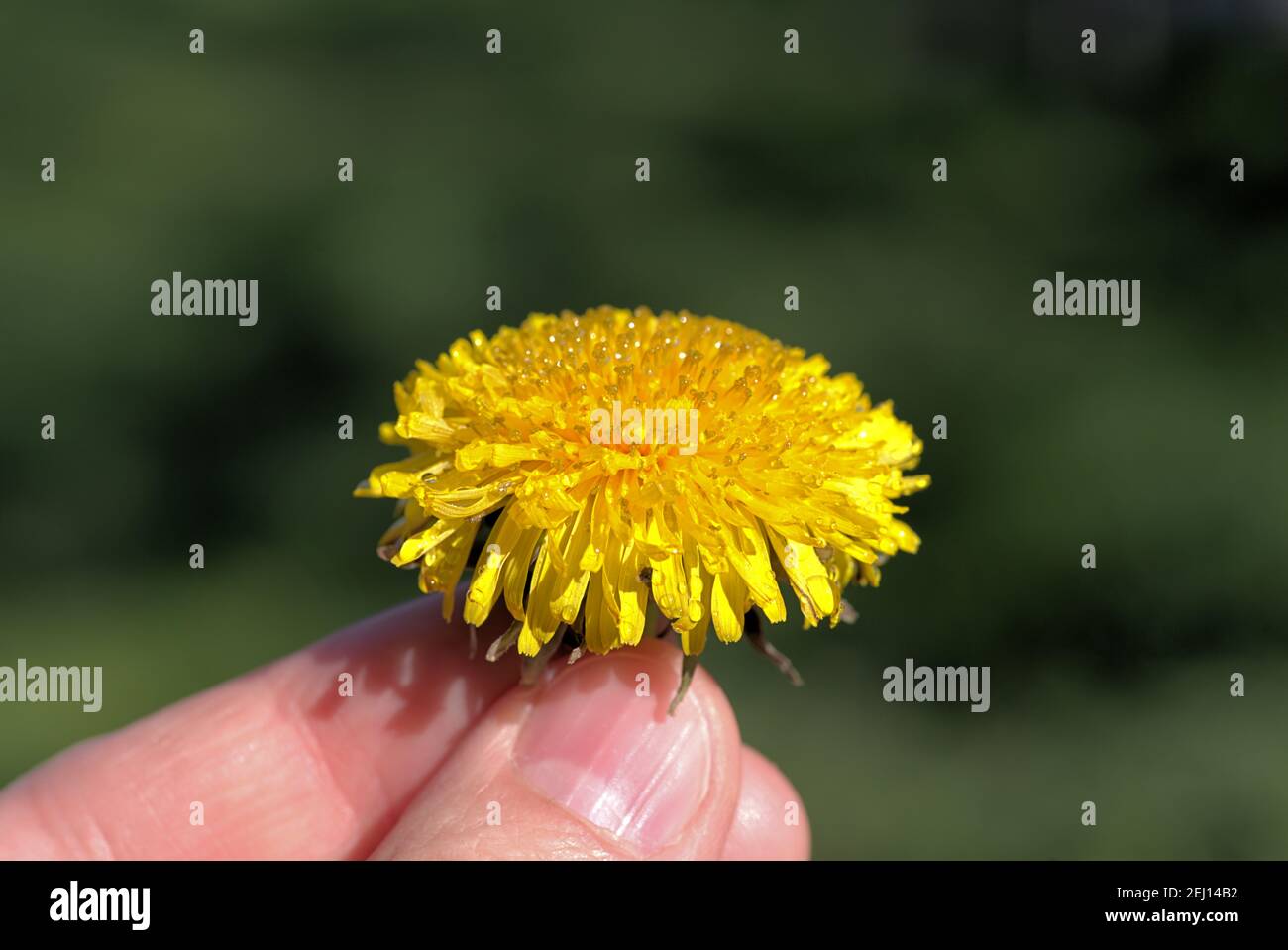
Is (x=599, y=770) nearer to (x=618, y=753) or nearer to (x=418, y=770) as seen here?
(x=618, y=753)

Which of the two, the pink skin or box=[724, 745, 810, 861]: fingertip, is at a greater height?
the pink skin

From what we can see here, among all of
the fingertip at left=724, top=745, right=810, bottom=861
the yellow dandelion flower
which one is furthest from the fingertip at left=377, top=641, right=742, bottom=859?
the fingertip at left=724, top=745, right=810, bottom=861

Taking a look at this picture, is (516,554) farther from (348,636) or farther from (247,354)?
(247,354)

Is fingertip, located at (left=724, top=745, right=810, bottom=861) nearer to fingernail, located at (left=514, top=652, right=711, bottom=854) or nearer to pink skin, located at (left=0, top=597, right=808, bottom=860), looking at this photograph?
pink skin, located at (left=0, top=597, right=808, bottom=860)

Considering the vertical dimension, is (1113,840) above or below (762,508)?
below

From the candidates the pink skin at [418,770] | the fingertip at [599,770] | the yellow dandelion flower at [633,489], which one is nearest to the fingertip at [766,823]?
the pink skin at [418,770]
